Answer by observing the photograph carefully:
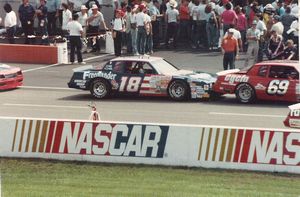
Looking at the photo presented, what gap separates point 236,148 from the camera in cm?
1409

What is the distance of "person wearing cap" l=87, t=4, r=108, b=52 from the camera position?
1206 inches

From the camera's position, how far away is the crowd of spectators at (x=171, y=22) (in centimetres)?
2700

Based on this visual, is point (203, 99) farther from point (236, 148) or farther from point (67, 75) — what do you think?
point (236, 148)

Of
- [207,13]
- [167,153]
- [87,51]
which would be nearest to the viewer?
[167,153]

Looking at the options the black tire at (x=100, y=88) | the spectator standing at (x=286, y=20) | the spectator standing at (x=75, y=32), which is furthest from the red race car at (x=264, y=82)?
the spectator standing at (x=75, y=32)

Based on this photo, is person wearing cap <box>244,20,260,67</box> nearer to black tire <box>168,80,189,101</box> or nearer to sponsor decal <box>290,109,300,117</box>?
black tire <box>168,80,189,101</box>

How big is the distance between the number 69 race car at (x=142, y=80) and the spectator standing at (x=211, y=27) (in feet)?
21.6

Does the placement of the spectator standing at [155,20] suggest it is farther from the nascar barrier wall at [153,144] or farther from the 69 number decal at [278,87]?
the nascar barrier wall at [153,144]

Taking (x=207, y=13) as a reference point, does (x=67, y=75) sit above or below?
below

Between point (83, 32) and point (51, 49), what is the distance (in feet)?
4.53

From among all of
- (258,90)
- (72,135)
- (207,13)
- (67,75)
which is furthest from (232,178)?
(207,13)

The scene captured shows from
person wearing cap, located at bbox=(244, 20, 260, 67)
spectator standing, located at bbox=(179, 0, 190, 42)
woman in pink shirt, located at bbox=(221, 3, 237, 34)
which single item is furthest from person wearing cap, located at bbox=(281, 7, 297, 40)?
spectator standing, located at bbox=(179, 0, 190, 42)

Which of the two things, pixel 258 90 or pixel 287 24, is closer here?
pixel 258 90

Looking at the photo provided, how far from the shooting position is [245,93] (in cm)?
2153
